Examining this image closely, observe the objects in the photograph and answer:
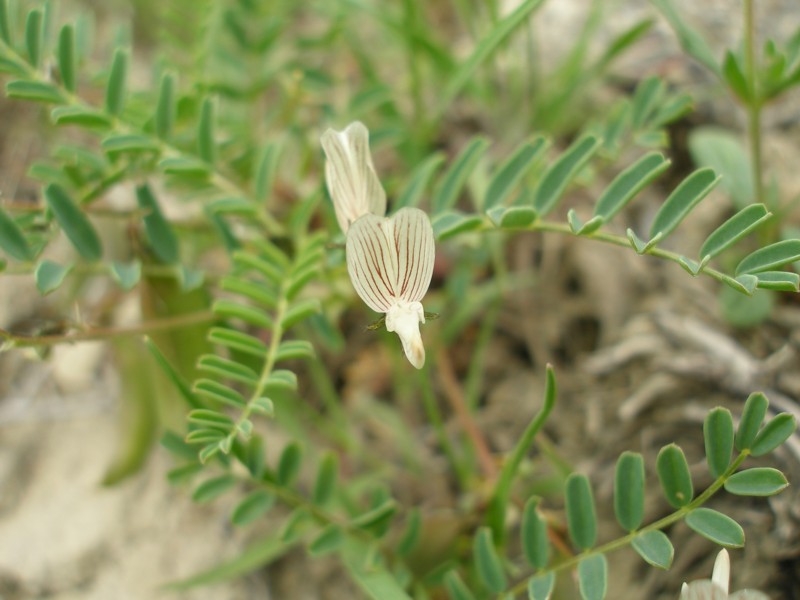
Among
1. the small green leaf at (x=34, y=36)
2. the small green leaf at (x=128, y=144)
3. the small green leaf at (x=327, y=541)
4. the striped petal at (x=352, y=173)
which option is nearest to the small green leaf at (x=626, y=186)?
the striped petal at (x=352, y=173)

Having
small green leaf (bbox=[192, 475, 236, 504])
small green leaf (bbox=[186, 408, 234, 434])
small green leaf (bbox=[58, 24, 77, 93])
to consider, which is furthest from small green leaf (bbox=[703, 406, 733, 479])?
small green leaf (bbox=[58, 24, 77, 93])

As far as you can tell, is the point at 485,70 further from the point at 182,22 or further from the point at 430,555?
the point at 430,555

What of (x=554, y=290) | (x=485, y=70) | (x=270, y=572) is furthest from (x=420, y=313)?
(x=485, y=70)

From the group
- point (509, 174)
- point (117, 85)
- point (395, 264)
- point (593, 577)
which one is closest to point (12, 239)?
point (117, 85)

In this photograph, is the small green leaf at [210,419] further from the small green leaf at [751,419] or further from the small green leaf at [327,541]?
the small green leaf at [751,419]

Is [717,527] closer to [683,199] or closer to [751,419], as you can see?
[751,419]

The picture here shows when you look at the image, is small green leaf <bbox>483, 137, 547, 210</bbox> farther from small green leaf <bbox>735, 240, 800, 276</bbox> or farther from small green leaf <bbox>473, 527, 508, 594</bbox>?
small green leaf <bbox>473, 527, 508, 594</bbox>
